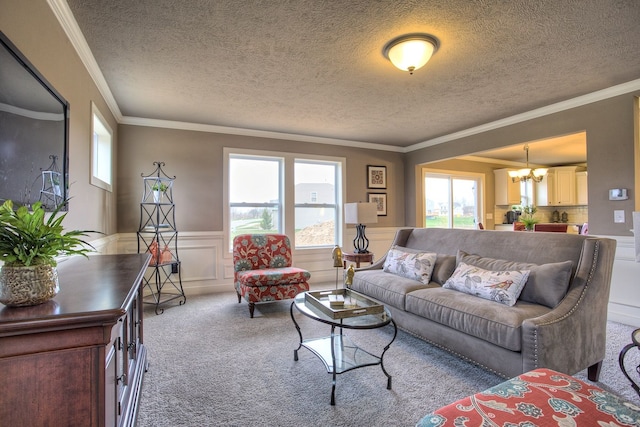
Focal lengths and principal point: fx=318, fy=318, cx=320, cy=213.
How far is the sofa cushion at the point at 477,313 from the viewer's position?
1903 mm

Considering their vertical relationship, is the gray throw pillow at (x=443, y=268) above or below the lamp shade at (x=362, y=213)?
below

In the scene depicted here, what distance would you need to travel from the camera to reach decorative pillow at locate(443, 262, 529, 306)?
2.20 m

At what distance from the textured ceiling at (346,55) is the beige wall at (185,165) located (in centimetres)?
35

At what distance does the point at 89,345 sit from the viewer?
0.94 metres

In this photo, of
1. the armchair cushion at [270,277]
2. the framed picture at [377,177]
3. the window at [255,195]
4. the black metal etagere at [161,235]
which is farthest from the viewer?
the framed picture at [377,177]

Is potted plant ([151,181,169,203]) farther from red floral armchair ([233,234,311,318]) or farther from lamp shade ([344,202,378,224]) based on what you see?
lamp shade ([344,202,378,224])

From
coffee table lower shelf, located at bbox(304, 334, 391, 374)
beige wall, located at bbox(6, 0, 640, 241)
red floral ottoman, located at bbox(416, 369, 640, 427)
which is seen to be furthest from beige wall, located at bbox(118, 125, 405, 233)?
red floral ottoman, located at bbox(416, 369, 640, 427)

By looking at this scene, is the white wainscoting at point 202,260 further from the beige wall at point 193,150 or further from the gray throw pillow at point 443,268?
the gray throw pillow at point 443,268

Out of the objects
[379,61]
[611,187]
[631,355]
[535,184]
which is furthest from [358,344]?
[535,184]

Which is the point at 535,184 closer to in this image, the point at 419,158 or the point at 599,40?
the point at 419,158

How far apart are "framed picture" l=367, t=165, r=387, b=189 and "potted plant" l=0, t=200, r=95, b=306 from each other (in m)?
5.01

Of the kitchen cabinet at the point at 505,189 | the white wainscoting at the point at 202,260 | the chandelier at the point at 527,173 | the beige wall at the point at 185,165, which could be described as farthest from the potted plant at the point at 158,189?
the kitchen cabinet at the point at 505,189

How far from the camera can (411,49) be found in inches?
92.3

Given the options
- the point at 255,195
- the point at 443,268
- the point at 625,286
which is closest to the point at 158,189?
the point at 255,195
